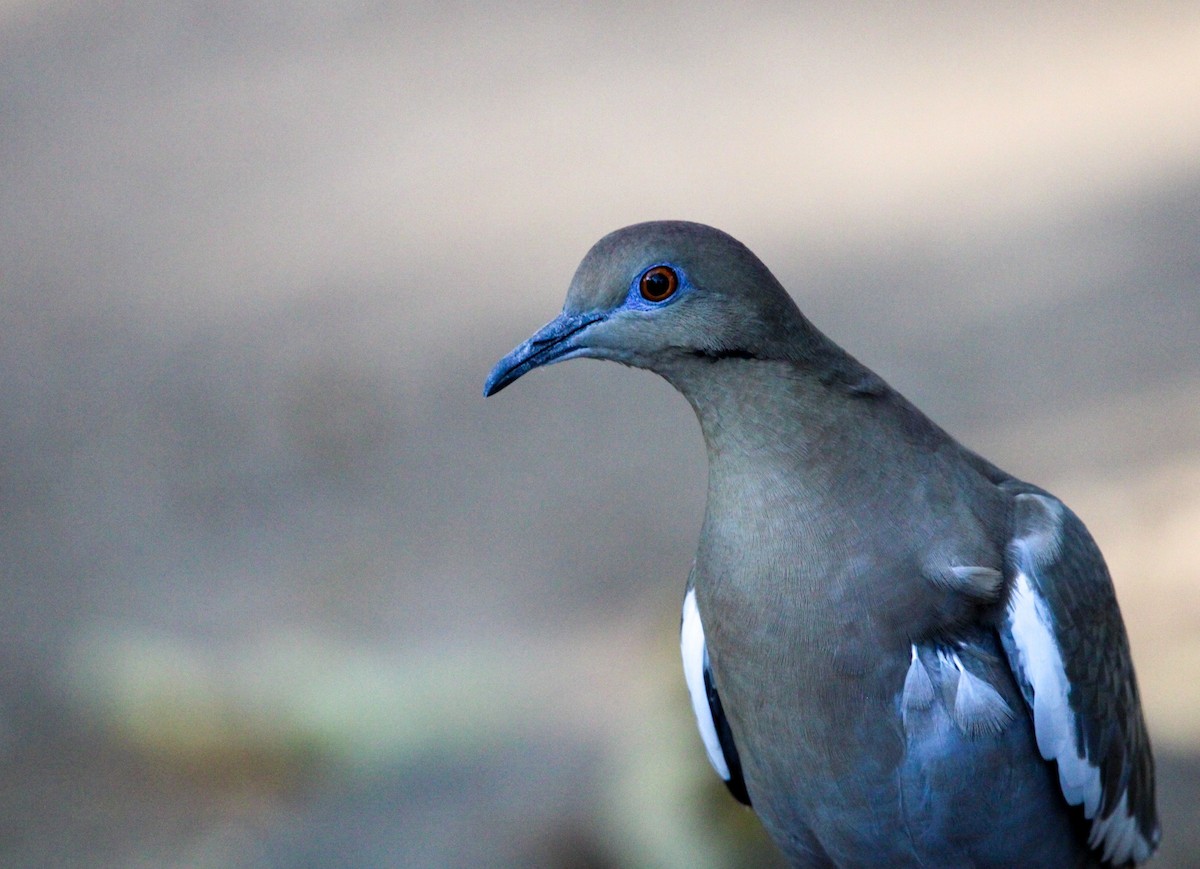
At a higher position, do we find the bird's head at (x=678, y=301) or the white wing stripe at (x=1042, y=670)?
the bird's head at (x=678, y=301)

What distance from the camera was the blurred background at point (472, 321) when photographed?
2.72 m

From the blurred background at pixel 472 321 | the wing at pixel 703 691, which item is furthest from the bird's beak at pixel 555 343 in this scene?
the blurred background at pixel 472 321

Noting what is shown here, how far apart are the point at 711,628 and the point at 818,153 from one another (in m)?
1.70

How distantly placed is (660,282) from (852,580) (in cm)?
32

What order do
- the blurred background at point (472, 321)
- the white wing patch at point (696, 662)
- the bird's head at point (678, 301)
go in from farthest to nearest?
the blurred background at point (472, 321)
the white wing patch at point (696, 662)
the bird's head at point (678, 301)

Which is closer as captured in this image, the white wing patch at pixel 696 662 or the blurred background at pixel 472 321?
the white wing patch at pixel 696 662

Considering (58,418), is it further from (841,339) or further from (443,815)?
(841,339)

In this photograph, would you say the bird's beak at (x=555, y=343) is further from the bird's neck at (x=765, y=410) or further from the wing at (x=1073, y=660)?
the wing at (x=1073, y=660)

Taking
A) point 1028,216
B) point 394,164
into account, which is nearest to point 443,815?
point 394,164

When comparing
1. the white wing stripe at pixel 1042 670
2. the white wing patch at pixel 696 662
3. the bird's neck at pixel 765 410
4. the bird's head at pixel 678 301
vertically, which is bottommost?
the white wing stripe at pixel 1042 670

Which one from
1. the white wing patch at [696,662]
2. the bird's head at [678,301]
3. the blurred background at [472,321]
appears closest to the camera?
the bird's head at [678,301]

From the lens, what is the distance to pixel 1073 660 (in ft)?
4.35

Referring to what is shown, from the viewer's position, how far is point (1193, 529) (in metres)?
2.78

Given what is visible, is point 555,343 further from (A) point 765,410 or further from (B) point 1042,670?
(B) point 1042,670
